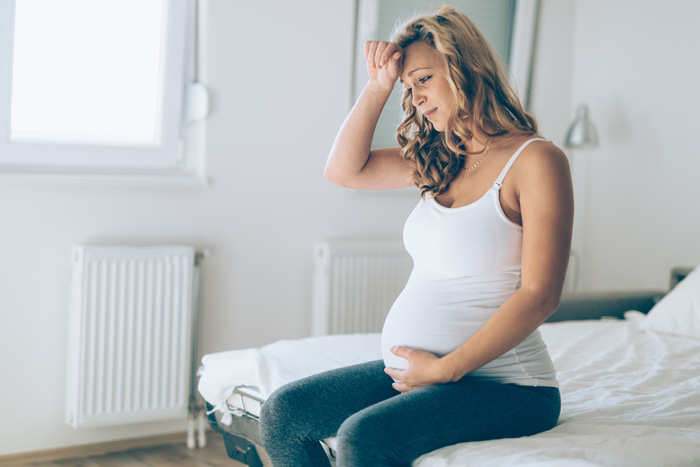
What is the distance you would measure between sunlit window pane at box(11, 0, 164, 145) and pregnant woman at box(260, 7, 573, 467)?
4.49 feet

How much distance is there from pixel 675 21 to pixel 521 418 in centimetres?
233

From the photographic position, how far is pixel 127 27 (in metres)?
2.39

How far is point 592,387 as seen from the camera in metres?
1.54

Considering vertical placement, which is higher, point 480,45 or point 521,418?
point 480,45

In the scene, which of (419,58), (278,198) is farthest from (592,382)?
(278,198)

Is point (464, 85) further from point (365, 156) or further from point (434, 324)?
point (434, 324)

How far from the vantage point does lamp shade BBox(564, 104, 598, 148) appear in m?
2.96

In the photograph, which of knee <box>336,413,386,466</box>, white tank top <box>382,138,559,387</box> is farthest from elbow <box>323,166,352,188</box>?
knee <box>336,413,386,466</box>

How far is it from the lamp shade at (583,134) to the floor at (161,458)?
1.94 metres

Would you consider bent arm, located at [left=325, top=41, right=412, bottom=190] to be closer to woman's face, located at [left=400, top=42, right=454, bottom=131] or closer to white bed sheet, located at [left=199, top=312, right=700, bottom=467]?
woman's face, located at [left=400, top=42, right=454, bottom=131]

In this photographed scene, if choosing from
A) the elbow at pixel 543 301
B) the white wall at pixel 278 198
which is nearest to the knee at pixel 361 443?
the elbow at pixel 543 301

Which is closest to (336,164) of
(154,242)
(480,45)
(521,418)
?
(480,45)

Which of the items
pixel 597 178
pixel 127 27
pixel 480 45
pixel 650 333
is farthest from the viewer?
pixel 597 178

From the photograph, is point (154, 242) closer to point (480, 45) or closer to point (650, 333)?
point (480, 45)
